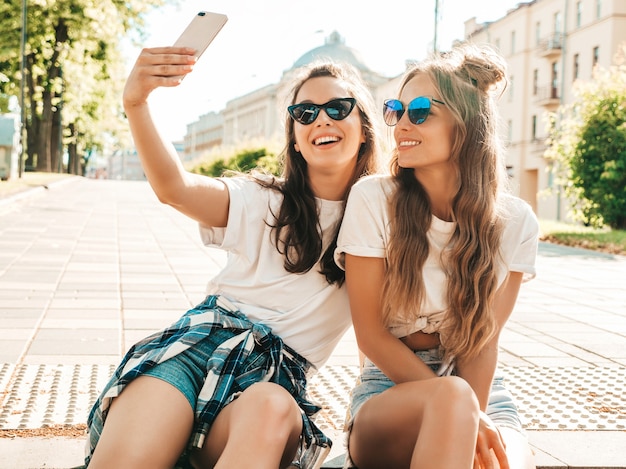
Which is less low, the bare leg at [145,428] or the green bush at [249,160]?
the green bush at [249,160]

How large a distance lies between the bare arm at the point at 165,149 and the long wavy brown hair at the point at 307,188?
242mm

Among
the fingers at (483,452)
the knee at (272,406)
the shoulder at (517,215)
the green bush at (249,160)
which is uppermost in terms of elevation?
the green bush at (249,160)

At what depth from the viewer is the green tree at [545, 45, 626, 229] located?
18.7 meters

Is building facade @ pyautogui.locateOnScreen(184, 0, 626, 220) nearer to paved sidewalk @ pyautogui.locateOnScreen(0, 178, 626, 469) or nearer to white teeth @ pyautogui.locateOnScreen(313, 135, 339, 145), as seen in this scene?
paved sidewalk @ pyautogui.locateOnScreen(0, 178, 626, 469)

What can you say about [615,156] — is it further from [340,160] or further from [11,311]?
[340,160]

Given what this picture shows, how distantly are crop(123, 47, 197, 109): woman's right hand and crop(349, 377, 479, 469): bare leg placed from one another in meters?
1.23

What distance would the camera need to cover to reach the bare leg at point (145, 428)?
7.64 ft

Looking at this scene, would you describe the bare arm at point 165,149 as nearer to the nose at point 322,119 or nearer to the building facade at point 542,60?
the nose at point 322,119

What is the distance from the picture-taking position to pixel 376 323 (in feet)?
9.11

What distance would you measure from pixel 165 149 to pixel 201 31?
1.40 ft

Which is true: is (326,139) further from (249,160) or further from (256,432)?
(249,160)

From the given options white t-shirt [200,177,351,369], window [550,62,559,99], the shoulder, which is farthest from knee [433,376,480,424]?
window [550,62,559,99]

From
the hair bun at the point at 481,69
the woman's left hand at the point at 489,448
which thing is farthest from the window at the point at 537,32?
the woman's left hand at the point at 489,448

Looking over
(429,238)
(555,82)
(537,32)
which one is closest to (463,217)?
(429,238)
